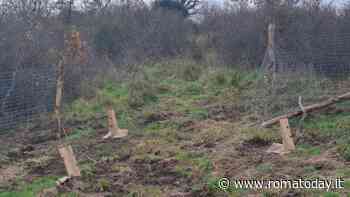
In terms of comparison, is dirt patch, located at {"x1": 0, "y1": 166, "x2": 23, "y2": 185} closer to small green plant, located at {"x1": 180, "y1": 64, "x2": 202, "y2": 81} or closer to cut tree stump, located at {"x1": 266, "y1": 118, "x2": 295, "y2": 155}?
cut tree stump, located at {"x1": 266, "y1": 118, "x2": 295, "y2": 155}

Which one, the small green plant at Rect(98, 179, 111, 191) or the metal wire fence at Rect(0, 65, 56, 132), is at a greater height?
the metal wire fence at Rect(0, 65, 56, 132)

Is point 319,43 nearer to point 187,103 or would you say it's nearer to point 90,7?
point 187,103

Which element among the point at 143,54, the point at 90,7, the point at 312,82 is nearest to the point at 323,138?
the point at 312,82

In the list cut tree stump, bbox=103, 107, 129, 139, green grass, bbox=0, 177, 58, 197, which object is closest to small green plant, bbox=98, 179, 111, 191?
green grass, bbox=0, 177, 58, 197

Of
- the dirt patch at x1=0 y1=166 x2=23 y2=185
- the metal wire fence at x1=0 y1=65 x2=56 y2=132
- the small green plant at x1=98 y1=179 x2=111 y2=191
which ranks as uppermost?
the metal wire fence at x1=0 y1=65 x2=56 y2=132

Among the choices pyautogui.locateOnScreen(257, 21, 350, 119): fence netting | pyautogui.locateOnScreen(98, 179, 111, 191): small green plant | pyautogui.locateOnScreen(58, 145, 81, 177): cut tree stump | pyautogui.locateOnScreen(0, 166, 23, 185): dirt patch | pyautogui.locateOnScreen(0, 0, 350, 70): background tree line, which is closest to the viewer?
pyautogui.locateOnScreen(98, 179, 111, 191): small green plant

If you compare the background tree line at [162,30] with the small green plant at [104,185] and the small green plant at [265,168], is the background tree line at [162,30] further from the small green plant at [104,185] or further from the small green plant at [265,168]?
the small green plant at [265,168]

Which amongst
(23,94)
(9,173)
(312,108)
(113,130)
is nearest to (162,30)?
(23,94)

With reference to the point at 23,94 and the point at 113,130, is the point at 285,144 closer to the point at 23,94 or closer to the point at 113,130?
the point at 113,130

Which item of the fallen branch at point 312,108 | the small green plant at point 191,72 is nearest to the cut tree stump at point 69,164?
the fallen branch at point 312,108

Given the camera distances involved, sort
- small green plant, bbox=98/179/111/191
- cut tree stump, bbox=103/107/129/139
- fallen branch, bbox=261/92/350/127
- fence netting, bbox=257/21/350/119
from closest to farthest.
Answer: small green plant, bbox=98/179/111/191
fallen branch, bbox=261/92/350/127
cut tree stump, bbox=103/107/129/139
fence netting, bbox=257/21/350/119

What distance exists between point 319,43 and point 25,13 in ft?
21.7

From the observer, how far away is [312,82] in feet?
26.1

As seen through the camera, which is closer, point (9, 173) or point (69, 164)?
point (69, 164)
